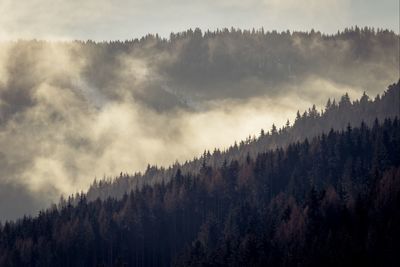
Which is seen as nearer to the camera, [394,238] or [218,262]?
[394,238]

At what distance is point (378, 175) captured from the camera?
175 m

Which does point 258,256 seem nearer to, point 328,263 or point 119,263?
point 328,263

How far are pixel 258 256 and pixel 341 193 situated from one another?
3217 centimetres

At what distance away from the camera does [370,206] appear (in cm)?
15725

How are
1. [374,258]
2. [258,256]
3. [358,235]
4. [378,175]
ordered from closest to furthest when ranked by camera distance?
[374,258], [358,235], [258,256], [378,175]

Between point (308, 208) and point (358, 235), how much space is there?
30.4 meters

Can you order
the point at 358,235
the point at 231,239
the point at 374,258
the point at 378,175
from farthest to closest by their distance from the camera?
the point at 231,239, the point at 378,175, the point at 358,235, the point at 374,258

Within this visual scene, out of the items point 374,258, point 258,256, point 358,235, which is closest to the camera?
point 374,258

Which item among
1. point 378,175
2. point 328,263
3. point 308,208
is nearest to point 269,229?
point 308,208

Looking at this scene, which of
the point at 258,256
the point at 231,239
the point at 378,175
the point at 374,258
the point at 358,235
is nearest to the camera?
the point at 374,258

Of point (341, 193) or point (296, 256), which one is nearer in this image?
point (296, 256)

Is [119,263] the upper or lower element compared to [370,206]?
lower

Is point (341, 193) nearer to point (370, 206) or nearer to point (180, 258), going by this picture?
point (370, 206)

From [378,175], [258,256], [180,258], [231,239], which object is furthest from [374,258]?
A: [180,258]
